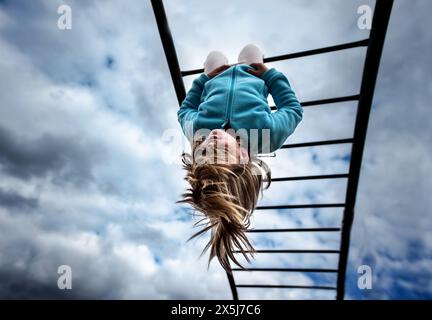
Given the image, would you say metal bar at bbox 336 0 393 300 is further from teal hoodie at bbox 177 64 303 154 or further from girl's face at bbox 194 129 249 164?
girl's face at bbox 194 129 249 164

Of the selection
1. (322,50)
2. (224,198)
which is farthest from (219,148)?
(322,50)

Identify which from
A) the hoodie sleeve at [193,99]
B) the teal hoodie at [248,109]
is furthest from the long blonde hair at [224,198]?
the hoodie sleeve at [193,99]

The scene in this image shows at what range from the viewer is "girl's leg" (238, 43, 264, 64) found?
1.92 m

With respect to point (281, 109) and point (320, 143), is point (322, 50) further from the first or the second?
point (320, 143)

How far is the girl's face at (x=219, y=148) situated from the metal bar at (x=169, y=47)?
73cm

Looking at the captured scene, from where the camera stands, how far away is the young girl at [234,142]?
164 centimetres

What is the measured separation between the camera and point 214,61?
1.98 meters

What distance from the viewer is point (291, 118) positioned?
1711mm

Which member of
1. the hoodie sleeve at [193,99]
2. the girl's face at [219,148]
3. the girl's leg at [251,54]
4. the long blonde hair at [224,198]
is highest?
the girl's leg at [251,54]

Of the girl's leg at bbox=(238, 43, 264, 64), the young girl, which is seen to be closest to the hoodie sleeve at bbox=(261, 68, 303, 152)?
the young girl

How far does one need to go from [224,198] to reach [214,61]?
2.57ft

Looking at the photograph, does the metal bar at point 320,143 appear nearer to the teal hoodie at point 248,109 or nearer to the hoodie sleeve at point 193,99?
the teal hoodie at point 248,109
